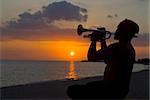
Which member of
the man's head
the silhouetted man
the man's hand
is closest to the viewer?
the silhouetted man

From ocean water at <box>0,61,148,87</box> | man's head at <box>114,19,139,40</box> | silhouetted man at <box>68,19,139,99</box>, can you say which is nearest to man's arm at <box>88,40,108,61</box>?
silhouetted man at <box>68,19,139,99</box>

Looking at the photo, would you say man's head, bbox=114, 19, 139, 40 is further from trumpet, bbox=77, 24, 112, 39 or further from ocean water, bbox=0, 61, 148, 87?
ocean water, bbox=0, 61, 148, 87

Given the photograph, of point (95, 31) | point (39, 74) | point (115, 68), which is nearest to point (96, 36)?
point (95, 31)

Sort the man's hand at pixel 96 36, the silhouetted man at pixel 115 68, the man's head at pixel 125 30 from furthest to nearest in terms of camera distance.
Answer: the man's hand at pixel 96 36 → the man's head at pixel 125 30 → the silhouetted man at pixel 115 68

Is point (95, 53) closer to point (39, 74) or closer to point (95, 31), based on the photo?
point (95, 31)

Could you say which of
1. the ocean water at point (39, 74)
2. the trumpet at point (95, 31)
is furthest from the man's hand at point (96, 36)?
the ocean water at point (39, 74)

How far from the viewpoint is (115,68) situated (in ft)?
17.7

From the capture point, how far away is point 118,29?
552cm

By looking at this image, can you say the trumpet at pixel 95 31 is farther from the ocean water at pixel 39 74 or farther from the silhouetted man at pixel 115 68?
the ocean water at pixel 39 74

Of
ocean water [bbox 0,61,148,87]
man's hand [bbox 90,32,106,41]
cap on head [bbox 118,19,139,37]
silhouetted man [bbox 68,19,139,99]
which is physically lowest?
ocean water [bbox 0,61,148,87]

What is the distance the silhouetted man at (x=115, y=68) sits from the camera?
5.28 m

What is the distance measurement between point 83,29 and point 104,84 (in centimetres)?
97

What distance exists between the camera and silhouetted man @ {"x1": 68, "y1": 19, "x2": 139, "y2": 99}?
5277 millimetres

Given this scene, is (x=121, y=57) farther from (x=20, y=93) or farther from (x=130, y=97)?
(x=20, y=93)
